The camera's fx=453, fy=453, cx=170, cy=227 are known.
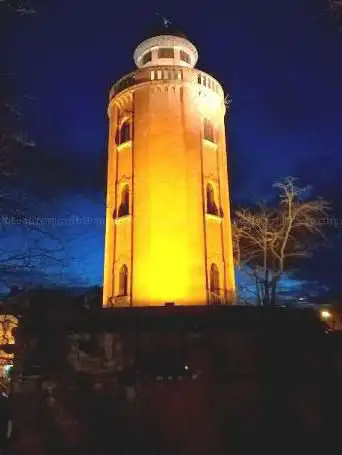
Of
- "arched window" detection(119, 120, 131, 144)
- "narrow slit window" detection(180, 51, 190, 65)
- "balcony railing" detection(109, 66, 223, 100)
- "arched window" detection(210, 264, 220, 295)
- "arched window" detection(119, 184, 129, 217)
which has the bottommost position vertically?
"arched window" detection(210, 264, 220, 295)

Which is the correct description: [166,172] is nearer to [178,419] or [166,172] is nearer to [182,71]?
[182,71]

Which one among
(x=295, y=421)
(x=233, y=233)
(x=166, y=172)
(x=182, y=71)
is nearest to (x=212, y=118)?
(x=182, y=71)

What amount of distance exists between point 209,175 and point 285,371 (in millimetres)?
12240

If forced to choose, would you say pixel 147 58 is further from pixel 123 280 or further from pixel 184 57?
pixel 123 280

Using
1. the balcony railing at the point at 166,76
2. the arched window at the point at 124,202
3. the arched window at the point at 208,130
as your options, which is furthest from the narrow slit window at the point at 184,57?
the arched window at the point at 124,202

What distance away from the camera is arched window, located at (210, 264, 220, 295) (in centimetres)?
2283

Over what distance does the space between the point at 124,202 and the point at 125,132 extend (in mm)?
4263

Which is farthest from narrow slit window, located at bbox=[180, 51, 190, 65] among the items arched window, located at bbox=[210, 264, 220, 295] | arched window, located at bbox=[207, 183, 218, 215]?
arched window, located at bbox=[210, 264, 220, 295]

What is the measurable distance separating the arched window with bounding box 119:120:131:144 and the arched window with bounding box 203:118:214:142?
4306 mm

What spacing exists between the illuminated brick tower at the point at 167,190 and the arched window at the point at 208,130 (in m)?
0.06

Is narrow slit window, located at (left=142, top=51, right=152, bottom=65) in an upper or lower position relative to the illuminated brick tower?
upper

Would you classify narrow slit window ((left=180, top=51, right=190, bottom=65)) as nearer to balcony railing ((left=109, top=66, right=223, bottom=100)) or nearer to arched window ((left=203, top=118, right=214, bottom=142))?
balcony railing ((left=109, top=66, right=223, bottom=100))

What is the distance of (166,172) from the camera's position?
76.1ft

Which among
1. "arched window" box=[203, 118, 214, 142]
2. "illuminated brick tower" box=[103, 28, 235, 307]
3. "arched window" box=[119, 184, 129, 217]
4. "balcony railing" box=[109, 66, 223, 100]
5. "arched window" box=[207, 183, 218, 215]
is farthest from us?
"arched window" box=[203, 118, 214, 142]
